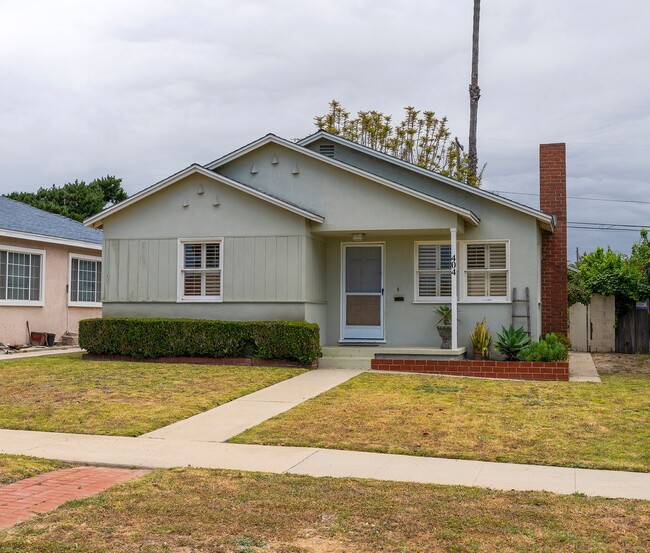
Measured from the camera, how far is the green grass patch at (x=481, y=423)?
8.53 meters

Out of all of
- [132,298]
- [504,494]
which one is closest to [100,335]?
[132,298]

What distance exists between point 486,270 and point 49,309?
12.8 m

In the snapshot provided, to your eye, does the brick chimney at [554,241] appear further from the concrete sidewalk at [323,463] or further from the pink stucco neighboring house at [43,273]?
the pink stucco neighboring house at [43,273]

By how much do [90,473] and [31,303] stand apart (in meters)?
15.2

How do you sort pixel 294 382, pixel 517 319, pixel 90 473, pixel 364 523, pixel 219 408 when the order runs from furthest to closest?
pixel 517 319 < pixel 294 382 < pixel 219 408 < pixel 90 473 < pixel 364 523

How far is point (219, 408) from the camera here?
37.9 feet

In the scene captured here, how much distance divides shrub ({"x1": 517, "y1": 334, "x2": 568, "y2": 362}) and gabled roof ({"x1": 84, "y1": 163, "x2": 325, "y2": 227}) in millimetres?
5386

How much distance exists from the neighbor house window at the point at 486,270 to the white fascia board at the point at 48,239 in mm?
11849

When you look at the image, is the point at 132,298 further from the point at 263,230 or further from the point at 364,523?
the point at 364,523

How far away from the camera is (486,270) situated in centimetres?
1766

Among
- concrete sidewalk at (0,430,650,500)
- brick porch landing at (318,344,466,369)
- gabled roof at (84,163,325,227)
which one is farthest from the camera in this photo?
gabled roof at (84,163,325,227)

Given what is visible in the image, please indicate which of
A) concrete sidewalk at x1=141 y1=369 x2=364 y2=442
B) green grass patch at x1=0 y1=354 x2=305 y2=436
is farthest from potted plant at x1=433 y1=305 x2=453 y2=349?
green grass patch at x1=0 y1=354 x2=305 y2=436

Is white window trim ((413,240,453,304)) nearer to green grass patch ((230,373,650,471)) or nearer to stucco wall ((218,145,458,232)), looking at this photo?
stucco wall ((218,145,458,232))

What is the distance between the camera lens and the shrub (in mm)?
15742
